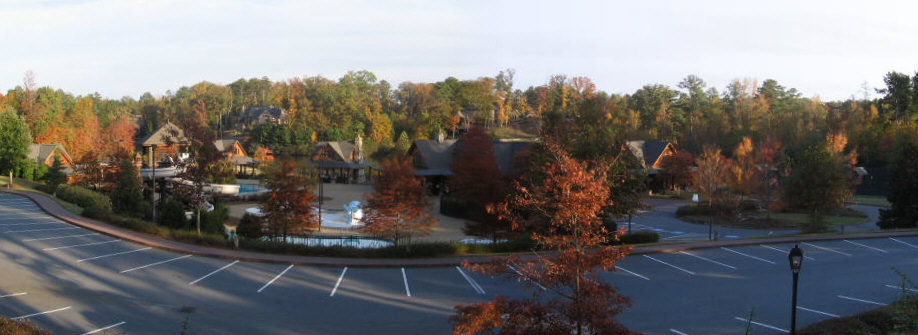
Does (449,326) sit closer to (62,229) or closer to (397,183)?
(397,183)

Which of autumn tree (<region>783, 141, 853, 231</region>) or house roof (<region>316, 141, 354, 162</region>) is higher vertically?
house roof (<region>316, 141, 354, 162</region>)

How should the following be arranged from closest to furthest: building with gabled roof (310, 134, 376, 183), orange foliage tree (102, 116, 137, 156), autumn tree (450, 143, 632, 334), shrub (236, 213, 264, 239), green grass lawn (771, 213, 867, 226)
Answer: autumn tree (450, 143, 632, 334) → shrub (236, 213, 264, 239) → green grass lawn (771, 213, 867, 226) → orange foliage tree (102, 116, 137, 156) → building with gabled roof (310, 134, 376, 183)

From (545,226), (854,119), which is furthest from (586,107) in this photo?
(854,119)

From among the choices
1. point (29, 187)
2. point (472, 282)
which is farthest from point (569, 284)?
point (29, 187)

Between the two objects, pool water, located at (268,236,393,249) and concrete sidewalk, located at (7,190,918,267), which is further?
pool water, located at (268,236,393,249)

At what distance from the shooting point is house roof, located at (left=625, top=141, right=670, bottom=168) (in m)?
53.5

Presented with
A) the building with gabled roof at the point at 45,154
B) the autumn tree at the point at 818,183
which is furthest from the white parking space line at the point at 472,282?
the building with gabled roof at the point at 45,154

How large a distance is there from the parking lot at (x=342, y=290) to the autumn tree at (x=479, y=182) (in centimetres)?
809

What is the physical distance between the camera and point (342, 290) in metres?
15.0

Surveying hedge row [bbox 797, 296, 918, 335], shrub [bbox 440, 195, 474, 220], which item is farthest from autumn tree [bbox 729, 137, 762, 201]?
hedge row [bbox 797, 296, 918, 335]

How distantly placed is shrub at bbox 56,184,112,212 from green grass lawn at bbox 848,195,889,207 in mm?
51716

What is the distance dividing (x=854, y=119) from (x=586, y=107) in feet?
179

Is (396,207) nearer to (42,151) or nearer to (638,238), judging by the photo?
(638,238)

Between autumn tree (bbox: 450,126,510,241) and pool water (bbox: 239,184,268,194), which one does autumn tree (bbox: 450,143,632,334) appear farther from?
pool water (bbox: 239,184,268,194)
